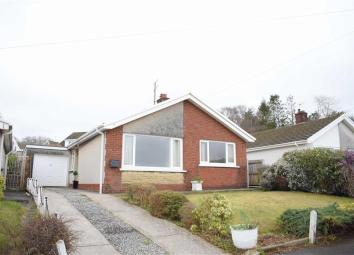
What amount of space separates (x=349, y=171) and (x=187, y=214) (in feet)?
30.8

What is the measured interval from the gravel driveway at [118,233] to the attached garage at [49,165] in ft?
48.2

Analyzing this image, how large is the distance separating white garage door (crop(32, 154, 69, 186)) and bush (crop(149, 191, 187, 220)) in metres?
17.0

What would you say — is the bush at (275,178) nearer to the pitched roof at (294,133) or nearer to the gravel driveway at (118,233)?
the pitched roof at (294,133)

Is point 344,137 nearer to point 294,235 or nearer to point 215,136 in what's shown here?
point 215,136

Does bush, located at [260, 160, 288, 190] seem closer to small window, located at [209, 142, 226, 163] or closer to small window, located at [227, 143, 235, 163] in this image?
small window, located at [227, 143, 235, 163]

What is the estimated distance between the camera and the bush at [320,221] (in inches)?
354

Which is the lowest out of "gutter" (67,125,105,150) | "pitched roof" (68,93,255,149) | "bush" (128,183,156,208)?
"bush" (128,183,156,208)

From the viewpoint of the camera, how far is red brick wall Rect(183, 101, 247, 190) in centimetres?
1898

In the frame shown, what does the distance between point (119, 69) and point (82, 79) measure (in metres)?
3.28

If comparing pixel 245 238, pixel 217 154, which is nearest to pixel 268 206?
pixel 245 238

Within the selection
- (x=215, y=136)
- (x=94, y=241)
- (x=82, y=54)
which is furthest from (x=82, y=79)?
(x=94, y=241)

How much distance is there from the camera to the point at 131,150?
56.6 ft

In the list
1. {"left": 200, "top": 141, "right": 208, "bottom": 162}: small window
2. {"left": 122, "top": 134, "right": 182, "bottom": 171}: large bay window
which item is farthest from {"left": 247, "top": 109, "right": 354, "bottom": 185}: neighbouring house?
{"left": 122, "top": 134, "right": 182, "bottom": 171}: large bay window

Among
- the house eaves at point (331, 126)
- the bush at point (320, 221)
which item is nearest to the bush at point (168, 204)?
the bush at point (320, 221)
